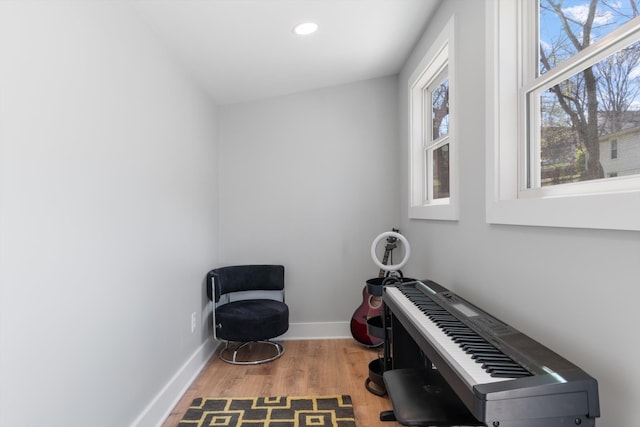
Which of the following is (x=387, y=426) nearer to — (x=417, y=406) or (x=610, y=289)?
(x=417, y=406)

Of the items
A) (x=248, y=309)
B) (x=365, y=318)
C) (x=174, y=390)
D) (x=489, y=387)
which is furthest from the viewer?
(x=365, y=318)

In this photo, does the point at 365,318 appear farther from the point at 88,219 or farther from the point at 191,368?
the point at 88,219

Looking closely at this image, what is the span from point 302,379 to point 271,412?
1.46 feet

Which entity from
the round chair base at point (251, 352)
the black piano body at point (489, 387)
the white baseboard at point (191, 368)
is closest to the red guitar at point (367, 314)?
the white baseboard at point (191, 368)

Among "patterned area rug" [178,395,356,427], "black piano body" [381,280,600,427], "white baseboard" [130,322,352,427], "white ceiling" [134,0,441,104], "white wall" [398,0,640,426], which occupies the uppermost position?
"white ceiling" [134,0,441,104]

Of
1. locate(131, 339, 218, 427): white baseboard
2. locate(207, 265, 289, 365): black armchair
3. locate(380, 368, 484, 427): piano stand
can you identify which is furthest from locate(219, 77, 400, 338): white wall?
locate(380, 368, 484, 427): piano stand

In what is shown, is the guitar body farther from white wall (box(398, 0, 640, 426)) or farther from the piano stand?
the piano stand

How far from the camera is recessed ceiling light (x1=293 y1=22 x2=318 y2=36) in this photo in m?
2.07

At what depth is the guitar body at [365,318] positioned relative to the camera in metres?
2.81

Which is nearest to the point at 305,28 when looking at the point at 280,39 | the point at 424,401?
the point at 280,39

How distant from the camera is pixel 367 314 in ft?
9.36

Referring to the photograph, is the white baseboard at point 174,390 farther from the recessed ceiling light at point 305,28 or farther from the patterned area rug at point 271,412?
the recessed ceiling light at point 305,28

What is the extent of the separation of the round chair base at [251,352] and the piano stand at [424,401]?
5.29ft

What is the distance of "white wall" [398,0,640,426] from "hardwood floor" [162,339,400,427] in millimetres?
880
